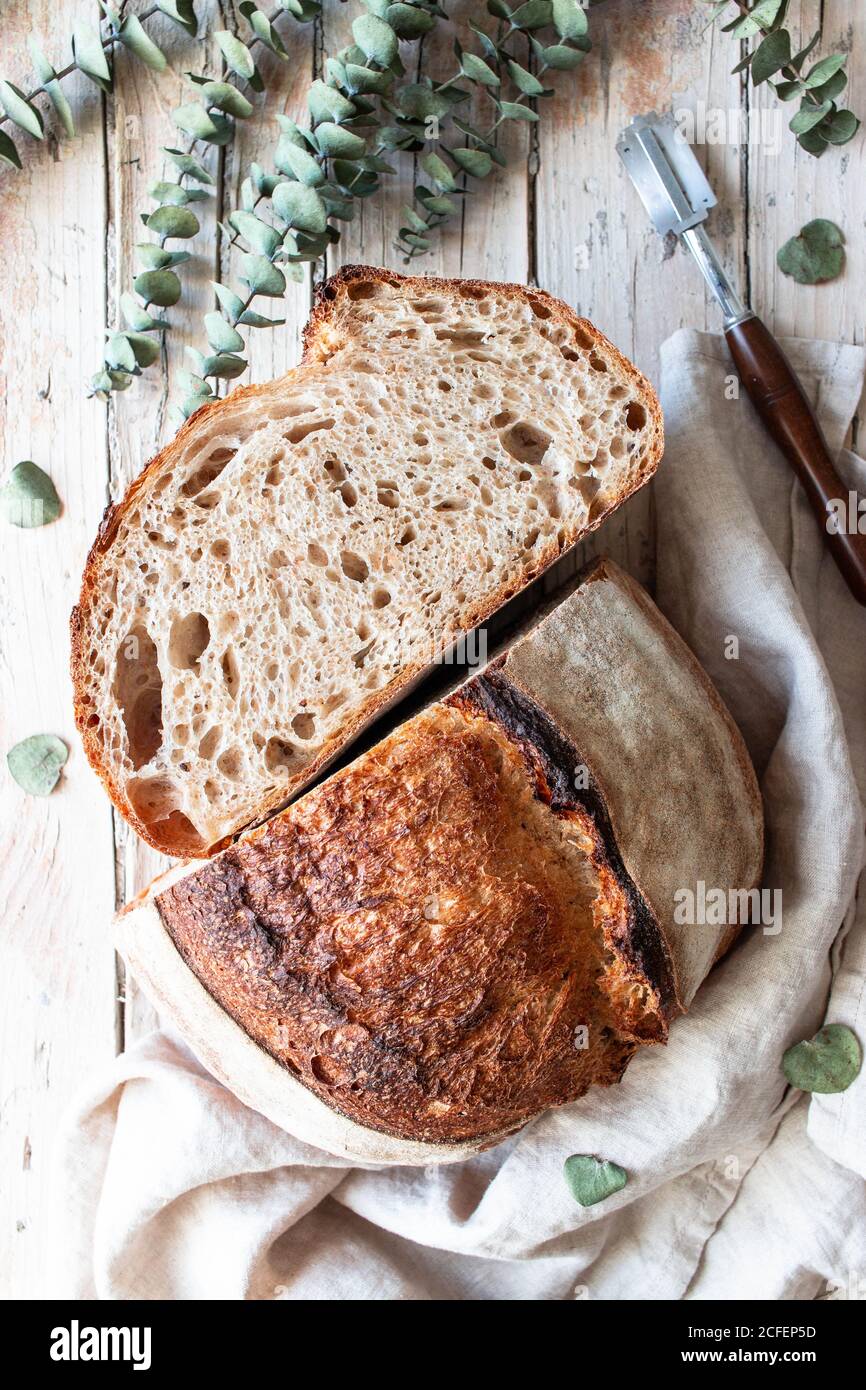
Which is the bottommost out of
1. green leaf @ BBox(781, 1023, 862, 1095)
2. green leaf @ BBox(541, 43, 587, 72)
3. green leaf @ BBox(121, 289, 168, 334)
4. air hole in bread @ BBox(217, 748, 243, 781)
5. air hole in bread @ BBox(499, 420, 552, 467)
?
green leaf @ BBox(781, 1023, 862, 1095)

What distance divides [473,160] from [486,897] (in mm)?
1524

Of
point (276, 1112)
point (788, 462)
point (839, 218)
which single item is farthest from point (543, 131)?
point (276, 1112)

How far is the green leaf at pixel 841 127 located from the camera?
2275 millimetres

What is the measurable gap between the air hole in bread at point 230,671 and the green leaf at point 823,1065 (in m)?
1.26

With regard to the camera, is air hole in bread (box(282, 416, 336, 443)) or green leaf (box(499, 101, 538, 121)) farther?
green leaf (box(499, 101, 538, 121))

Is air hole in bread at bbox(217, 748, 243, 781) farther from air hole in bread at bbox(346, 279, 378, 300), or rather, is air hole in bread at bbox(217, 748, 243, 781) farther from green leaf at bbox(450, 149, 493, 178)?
green leaf at bbox(450, 149, 493, 178)

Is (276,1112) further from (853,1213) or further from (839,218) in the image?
(839,218)

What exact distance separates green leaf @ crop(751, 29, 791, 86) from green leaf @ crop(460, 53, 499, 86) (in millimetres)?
520

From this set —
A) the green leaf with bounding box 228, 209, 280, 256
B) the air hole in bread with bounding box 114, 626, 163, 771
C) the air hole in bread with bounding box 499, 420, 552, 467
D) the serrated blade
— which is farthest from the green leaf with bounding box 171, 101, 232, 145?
the air hole in bread with bounding box 114, 626, 163, 771

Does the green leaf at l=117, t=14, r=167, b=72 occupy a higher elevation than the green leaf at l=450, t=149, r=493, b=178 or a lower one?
higher

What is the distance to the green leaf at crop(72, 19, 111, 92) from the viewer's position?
7.65 feet

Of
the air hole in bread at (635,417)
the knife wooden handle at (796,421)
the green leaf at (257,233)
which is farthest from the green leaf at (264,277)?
the knife wooden handle at (796,421)

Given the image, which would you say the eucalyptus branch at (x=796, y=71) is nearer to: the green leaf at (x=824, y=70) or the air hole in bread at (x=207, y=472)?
the green leaf at (x=824, y=70)
